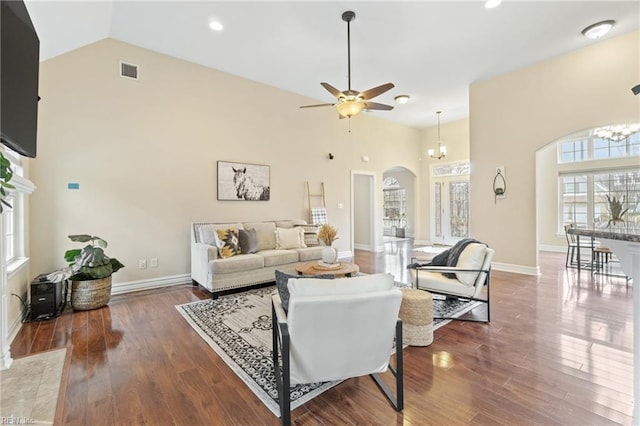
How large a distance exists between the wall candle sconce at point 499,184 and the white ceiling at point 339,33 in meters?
1.88

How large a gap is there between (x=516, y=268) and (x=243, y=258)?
503 cm

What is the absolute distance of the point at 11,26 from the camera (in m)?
1.64

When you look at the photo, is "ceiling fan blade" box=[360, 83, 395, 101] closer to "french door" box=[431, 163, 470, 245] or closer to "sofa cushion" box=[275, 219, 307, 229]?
"sofa cushion" box=[275, 219, 307, 229]

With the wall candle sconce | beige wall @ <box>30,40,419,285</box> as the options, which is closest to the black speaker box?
beige wall @ <box>30,40,419,285</box>

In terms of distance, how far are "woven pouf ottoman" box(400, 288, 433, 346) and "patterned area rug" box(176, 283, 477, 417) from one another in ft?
1.68

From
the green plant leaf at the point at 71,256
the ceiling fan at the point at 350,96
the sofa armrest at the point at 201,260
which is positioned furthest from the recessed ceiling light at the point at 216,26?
the green plant leaf at the point at 71,256

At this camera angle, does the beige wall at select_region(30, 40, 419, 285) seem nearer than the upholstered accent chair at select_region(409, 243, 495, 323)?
No

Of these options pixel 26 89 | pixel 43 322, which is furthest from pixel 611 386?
pixel 43 322

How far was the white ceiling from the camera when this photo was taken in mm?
3502

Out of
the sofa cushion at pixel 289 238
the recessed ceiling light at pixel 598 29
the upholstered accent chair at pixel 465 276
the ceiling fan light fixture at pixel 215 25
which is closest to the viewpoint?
the upholstered accent chair at pixel 465 276

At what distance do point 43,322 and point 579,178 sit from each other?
35.3 feet

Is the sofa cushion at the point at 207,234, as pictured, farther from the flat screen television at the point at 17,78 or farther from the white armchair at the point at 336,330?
the white armchair at the point at 336,330

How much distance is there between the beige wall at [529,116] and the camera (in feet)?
14.4

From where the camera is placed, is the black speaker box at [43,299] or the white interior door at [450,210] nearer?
the black speaker box at [43,299]
